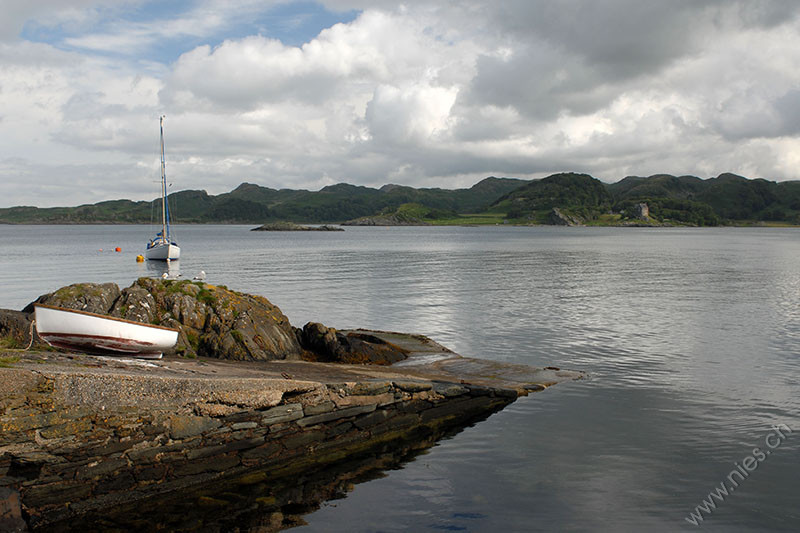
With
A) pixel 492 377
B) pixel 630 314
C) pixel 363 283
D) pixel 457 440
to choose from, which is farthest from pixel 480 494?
pixel 363 283

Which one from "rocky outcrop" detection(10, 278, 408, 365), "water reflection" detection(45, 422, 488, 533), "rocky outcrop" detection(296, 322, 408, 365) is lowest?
"water reflection" detection(45, 422, 488, 533)

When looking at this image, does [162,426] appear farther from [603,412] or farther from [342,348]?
[603,412]

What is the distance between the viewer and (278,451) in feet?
41.7

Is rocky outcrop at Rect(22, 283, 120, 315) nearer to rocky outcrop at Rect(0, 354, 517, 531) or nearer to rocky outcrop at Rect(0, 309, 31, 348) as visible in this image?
rocky outcrop at Rect(0, 309, 31, 348)

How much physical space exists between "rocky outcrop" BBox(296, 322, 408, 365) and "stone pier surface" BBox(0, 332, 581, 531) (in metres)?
4.27

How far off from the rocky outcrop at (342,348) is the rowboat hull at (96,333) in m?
5.93

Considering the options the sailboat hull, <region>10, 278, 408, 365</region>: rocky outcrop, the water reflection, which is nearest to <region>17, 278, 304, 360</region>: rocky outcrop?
<region>10, 278, 408, 365</region>: rocky outcrop

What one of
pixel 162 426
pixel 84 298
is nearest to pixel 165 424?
pixel 162 426

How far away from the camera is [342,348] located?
20.4 meters

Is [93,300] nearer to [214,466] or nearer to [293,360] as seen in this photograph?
[293,360]

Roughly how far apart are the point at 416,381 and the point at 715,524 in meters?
7.83

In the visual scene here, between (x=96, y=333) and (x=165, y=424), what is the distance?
17.9ft

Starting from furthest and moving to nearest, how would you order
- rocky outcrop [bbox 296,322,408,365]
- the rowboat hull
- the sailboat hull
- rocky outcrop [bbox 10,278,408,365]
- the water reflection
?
the sailboat hull → rocky outcrop [bbox 296,322,408,365] → rocky outcrop [bbox 10,278,408,365] → the rowboat hull → the water reflection

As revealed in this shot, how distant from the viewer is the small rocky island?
1016 cm
